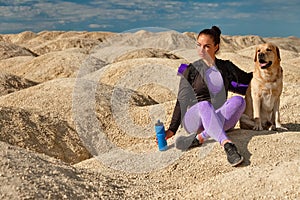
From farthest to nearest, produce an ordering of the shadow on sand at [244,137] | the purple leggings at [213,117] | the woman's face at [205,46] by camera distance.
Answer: the woman's face at [205,46]
the purple leggings at [213,117]
the shadow on sand at [244,137]

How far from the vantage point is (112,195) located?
3.60 metres

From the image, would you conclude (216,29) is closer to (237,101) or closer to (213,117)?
(237,101)

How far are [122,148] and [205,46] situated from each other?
219 centimetres

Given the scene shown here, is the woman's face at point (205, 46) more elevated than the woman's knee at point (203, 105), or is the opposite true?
the woman's face at point (205, 46)

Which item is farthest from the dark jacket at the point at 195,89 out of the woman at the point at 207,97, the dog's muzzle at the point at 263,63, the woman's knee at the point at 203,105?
the dog's muzzle at the point at 263,63

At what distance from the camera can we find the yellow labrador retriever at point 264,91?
4762mm

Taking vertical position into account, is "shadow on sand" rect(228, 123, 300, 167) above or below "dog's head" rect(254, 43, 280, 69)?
below

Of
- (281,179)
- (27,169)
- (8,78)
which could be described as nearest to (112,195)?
(27,169)

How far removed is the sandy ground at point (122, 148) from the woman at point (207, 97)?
8.2 inches

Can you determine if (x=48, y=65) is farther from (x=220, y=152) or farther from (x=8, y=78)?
(x=220, y=152)

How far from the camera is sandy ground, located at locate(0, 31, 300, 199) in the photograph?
11.4ft

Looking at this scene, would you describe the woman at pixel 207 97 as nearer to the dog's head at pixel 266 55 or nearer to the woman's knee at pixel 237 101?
the woman's knee at pixel 237 101

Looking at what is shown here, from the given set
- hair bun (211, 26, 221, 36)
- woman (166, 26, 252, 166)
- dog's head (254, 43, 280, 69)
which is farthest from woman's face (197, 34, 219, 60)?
dog's head (254, 43, 280, 69)

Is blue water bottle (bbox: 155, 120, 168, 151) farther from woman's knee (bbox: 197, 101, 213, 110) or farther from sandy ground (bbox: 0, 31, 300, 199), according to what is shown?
woman's knee (bbox: 197, 101, 213, 110)
